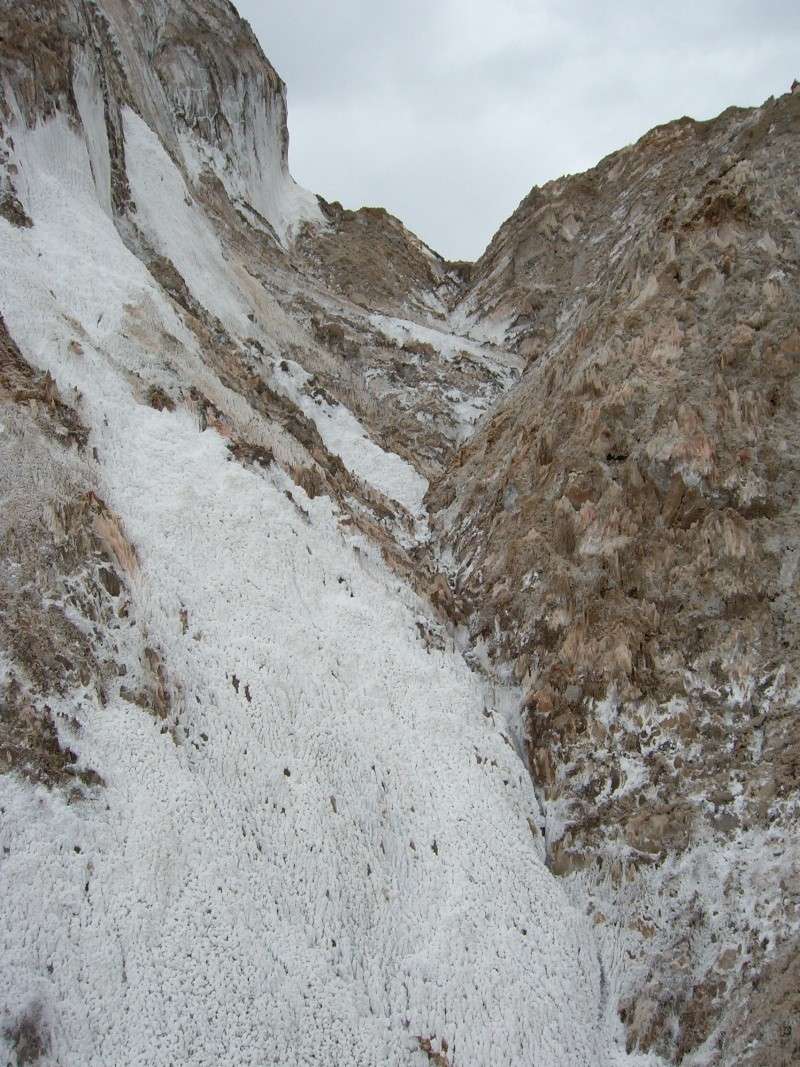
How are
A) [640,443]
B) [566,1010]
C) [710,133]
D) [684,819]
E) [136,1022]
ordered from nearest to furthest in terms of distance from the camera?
[136,1022] → [566,1010] → [684,819] → [640,443] → [710,133]

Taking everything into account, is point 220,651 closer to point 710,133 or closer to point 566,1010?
point 566,1010

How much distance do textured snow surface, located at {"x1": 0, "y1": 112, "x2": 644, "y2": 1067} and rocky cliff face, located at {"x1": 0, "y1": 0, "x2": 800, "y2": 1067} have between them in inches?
2.3

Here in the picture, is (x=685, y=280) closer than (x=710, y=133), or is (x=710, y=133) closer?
(x=685, y=280)

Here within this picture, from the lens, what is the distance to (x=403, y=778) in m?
15.6

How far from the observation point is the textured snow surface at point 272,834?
37.6 feet

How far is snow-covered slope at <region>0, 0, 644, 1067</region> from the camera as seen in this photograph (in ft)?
38.2

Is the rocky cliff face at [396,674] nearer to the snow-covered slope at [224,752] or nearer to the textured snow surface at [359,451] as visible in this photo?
the snow-covered slope at [224,752]

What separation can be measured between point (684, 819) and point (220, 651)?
941cm

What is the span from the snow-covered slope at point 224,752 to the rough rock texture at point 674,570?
128 cm

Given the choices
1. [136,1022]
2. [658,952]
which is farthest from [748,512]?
[136,1022]

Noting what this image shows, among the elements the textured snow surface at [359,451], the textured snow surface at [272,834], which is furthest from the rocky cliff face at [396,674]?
the textured snow surface at [359,451]

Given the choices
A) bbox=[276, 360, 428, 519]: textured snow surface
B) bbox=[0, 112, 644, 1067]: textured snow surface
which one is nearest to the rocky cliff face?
bbox=[0, 112, 644, 1067]: textured snow surface

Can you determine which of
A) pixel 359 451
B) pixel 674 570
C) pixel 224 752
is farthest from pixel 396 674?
pixel 359 451

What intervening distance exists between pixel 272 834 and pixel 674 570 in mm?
9913
